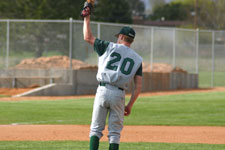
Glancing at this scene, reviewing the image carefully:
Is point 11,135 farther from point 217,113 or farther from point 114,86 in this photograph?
point 217,113

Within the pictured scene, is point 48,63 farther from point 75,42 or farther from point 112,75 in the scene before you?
point 112,75

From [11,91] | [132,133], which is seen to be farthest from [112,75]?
[11,91]

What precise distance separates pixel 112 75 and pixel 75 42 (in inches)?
652

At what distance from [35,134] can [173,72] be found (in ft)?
60.3

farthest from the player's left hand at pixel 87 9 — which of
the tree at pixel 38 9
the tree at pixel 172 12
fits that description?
the tree at pixel 172 12

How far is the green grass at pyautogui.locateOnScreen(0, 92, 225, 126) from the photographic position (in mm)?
13586

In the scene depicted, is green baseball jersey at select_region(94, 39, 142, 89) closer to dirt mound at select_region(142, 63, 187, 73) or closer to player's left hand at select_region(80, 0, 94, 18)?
player's left hand at select_region(80, 0, 94, 18)

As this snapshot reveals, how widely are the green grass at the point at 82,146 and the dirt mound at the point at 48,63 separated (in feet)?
44.6

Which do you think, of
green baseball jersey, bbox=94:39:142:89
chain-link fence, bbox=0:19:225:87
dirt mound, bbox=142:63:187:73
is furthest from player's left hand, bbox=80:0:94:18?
dirt mound, bbox=142:63:187:73

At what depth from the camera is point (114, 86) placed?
261 inches

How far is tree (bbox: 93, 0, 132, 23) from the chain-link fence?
2571cm

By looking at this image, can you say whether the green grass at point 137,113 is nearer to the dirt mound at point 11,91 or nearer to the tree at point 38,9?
the dirt mound at point 11,91

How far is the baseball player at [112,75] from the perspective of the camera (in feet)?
21.6

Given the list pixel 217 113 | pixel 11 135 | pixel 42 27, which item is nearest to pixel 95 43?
pixel 11 135
